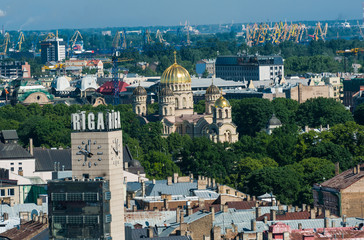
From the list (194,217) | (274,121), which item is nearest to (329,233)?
(194,217)

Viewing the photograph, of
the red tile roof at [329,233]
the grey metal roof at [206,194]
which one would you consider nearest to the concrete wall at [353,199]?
the grey metal roof at [206,194]

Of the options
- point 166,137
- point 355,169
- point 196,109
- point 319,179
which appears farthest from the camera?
point 196,109

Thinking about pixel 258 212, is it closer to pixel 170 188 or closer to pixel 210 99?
pixel 170 188

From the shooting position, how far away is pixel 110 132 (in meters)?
60.3

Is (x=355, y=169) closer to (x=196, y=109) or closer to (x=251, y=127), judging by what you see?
(x=251, y=127)

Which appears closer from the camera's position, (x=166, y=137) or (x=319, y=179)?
(x=319, y=179)

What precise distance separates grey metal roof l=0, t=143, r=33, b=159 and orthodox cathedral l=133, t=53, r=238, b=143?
4122 cm

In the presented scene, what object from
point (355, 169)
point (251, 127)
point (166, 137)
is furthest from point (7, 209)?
point (251, 127)

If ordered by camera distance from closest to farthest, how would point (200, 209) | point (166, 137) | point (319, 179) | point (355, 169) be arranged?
point (200, 209) < point (355, 169) < point (319, 179) < point (166, 137)

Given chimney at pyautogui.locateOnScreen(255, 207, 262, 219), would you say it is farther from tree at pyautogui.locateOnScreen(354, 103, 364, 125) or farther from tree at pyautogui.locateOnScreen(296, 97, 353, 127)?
tree at pyautogui.locateOnScreen(296, 97, 353, 127)

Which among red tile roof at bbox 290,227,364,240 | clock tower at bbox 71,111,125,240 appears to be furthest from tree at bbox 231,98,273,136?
clock tower at bbox 71,111,125,240

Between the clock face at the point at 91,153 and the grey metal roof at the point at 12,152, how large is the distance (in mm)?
54934

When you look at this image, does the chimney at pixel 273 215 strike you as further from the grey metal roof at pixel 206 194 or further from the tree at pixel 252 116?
the tree at pixel 252 116

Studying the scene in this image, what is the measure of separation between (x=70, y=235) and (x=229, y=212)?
1912 cm
